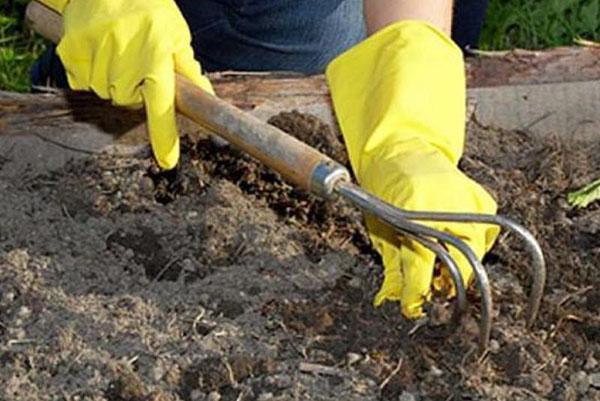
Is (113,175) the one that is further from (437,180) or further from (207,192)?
(437,180)

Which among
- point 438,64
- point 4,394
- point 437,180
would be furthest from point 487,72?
point 4,394

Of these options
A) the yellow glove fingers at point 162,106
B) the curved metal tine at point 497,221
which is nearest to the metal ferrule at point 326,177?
the curved metal tine at point 497,221

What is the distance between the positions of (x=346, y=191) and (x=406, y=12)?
65 cm

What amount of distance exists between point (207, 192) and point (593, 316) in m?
0.72

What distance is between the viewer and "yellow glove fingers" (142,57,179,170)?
7.70ft

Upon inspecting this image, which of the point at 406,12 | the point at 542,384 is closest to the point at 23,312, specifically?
the point at 542,384

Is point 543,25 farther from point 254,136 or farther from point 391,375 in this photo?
point 391,375

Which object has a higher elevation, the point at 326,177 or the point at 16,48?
the point at 326,177

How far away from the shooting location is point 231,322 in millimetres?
2268

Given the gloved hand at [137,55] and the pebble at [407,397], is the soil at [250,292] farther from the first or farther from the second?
the gloved hand at [137,55]

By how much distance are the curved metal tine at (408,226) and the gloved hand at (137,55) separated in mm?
374

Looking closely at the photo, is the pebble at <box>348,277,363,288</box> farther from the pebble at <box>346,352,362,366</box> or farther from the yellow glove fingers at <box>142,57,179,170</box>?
the yellow glove fingers at <box>142,57,179,170</box>

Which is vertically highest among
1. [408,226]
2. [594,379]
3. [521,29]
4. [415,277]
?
[408,226]

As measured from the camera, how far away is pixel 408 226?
83.5 inches
